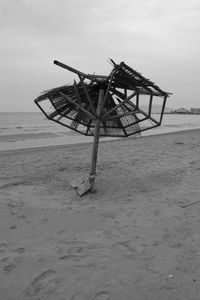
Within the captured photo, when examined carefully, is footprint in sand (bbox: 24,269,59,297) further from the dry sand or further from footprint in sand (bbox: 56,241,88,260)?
footprint in sand (bbox: 56,241,88,260)

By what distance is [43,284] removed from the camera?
10.6 ft

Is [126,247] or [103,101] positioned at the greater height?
[103,101]

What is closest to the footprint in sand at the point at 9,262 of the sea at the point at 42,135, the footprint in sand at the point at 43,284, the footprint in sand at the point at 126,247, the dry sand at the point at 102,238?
the dry sand at the point at 102,238

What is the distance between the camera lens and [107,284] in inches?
128

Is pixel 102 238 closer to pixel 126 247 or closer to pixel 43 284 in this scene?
pixel 126 247

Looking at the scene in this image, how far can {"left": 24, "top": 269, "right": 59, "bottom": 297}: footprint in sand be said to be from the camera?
3.12 m

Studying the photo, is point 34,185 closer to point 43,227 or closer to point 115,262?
point 43,227

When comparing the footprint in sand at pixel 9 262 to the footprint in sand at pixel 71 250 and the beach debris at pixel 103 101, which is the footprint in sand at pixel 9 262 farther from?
the beach debris at pixel 103 101

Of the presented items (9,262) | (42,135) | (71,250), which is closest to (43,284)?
(9,262)

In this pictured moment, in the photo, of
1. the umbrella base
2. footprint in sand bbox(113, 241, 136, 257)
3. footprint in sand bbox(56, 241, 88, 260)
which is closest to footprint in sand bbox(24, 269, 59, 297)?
footprint in sand bbox(56, 241, 88, 260)

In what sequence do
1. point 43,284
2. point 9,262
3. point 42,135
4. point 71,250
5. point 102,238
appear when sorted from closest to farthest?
1. point 43,284
2. point 9,262
3. point 71,250
4. point 102,238
5. point 42,135

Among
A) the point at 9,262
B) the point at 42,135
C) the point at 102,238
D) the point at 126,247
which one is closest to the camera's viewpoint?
the point at 9,262

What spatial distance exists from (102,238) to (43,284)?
1215 mm

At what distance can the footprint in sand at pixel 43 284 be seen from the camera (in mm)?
3122
